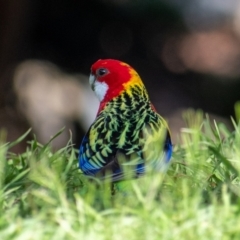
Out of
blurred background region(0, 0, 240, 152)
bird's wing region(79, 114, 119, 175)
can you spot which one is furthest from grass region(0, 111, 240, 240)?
blurred background region(0, 0, 240, 152)

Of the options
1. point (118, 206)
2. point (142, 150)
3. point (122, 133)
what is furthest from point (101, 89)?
point (118, 206)

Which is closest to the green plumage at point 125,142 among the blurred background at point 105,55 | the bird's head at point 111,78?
the bird's head at point 111,78

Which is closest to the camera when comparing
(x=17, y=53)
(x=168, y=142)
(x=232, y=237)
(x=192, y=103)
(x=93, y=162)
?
(x=232, y=237)

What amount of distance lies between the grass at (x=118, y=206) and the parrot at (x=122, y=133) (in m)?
0.09

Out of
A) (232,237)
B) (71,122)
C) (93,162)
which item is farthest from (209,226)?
(71,122)

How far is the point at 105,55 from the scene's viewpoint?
7574 millimetres

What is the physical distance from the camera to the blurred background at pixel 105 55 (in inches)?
274

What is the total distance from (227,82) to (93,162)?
184 inches

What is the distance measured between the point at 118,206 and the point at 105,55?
18.1ft

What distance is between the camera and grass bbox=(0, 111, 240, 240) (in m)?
1.95

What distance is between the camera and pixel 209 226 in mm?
1952

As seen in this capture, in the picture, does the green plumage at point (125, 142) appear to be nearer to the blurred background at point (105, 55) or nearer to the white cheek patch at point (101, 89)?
the white cheek patch at point (101, 89)

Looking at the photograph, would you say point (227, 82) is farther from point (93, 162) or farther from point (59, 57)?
point (93, 162)

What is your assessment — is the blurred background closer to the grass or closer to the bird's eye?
the bird's eye
